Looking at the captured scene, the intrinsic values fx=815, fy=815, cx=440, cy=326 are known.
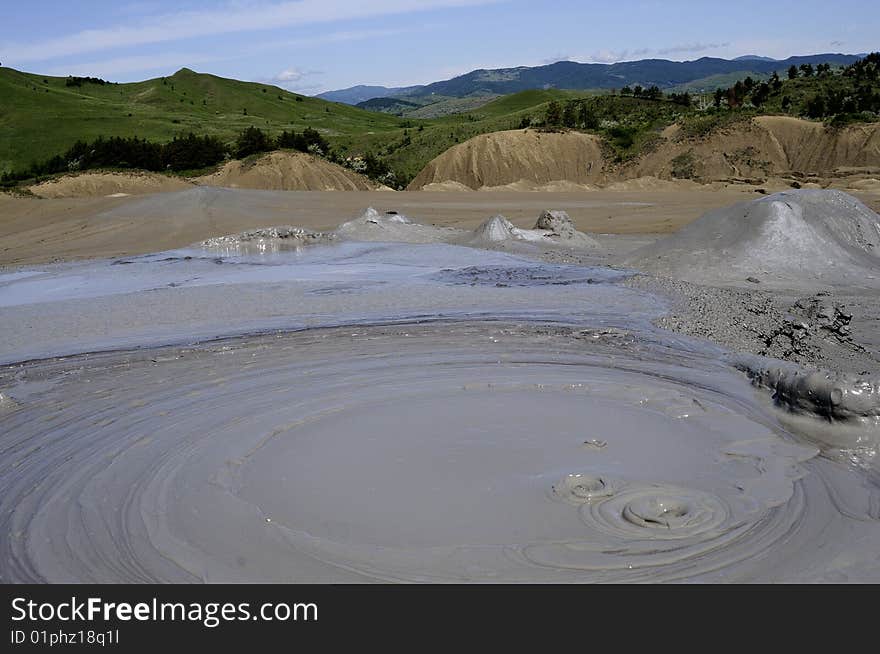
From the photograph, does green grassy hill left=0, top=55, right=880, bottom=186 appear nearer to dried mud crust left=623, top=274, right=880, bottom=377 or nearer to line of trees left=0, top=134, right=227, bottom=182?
line of trees left=0, top=134, right=227, bottom=182

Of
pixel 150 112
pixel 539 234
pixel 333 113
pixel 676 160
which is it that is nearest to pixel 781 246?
pixel 539 234

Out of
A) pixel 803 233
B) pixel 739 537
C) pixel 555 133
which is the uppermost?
pixel 555 133

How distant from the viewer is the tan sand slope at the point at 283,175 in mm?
39125

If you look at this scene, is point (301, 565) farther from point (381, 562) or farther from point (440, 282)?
point (440, 282)

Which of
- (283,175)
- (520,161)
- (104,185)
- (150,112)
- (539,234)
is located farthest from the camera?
(150,112)

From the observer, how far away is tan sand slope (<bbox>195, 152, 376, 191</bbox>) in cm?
3912

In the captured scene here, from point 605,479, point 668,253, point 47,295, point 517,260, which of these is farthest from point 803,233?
point 47,295

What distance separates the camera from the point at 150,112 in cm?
8406

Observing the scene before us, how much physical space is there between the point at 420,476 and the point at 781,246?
30.8 feet

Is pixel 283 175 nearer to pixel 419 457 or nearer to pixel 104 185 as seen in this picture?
pixel 104 185

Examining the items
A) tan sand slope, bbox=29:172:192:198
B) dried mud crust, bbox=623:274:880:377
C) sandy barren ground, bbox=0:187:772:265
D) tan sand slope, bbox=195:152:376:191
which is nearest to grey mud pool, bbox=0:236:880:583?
dried mud crust, bbox=623:274:880:377

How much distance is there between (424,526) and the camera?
4.67 m

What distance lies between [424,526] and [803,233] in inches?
409

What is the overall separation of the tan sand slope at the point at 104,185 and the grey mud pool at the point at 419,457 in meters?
28.0
